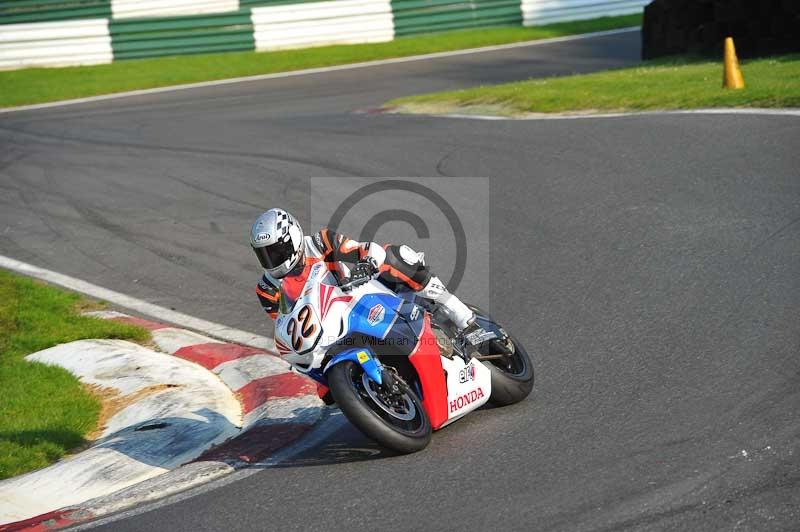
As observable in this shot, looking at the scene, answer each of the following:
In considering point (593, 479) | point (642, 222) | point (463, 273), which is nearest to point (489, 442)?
point (593, 479)

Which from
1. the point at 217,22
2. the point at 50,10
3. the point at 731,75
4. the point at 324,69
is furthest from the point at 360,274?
the point at 50,10

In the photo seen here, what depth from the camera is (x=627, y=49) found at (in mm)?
25734

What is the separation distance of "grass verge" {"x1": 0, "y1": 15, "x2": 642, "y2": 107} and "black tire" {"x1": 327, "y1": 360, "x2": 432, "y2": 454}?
1966 cm

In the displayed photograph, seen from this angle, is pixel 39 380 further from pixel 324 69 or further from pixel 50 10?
pixel 50 10

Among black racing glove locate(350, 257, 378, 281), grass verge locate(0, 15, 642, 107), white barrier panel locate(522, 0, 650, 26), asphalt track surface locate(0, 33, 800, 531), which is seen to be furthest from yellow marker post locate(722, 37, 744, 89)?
white barrier panel locate(522, 0, 650, 26)

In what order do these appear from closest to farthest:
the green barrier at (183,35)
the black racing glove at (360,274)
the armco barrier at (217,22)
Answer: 1. the black racing glove at (360,274)
2. the armco barrier at (217,22)
3. the green barrier at (183,35)

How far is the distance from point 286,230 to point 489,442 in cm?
169

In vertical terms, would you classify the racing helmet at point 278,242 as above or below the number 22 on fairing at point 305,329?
above

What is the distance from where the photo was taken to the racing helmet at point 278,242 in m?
5.75

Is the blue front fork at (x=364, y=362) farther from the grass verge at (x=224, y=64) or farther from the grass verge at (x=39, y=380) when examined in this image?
the grass verge at (x=224, y=64)

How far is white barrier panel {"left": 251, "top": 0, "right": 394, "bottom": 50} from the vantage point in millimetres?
29609

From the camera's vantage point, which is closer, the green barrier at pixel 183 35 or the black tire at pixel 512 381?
the black tire at pixel 512 381

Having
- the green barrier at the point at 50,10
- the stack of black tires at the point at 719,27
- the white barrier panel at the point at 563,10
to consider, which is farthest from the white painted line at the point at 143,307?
the white barrier panel at the point at 563,10

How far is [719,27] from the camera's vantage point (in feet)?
63.1
